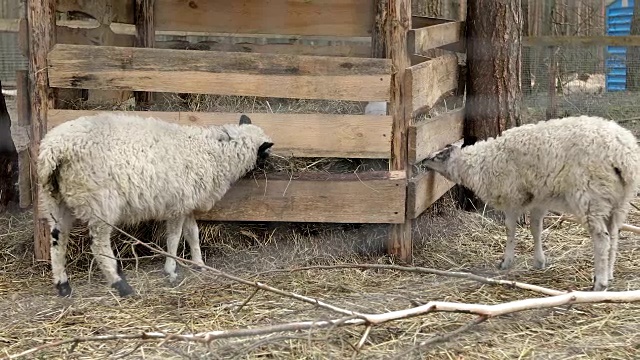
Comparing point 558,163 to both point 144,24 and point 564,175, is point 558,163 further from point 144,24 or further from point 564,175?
point 144,24

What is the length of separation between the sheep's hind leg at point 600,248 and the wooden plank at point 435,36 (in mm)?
1893

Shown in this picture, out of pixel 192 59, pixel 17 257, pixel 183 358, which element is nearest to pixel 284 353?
pixel 183 358

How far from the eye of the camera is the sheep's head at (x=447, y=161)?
→ 6.40 meters

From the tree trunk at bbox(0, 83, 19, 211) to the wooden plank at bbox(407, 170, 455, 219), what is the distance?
12.2 ft

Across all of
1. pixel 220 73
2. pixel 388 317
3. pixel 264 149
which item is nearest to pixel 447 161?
pixel 264 149

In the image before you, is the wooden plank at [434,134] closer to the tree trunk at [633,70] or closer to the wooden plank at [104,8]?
the wooden plank at [104,8]

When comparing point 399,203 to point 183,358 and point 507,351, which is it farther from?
point 183,358

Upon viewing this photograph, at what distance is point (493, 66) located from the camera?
7.37 m

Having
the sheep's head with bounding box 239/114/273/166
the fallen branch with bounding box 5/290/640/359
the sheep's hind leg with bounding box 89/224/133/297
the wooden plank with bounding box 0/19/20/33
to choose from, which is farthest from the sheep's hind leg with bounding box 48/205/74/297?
the wooden plank with bounding box 0/19/20/33

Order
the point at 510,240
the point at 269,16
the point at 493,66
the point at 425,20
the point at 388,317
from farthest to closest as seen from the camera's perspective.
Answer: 1. the point at 425,20
2. the point at 493,66
3. the point at 269,16
4. the point at 510,240
5. the point at 388,317

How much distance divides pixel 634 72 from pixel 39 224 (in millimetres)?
10874

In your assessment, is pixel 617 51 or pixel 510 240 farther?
pixel 617 51

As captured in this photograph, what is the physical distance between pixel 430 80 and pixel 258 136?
63.3 inches

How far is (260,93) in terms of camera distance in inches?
236
